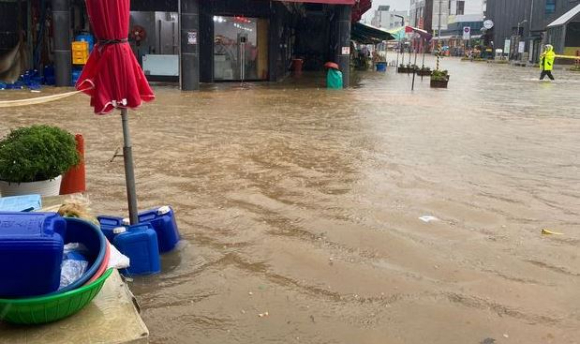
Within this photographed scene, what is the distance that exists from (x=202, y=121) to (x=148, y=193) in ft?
20.8

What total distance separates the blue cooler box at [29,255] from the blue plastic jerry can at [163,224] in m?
2.61

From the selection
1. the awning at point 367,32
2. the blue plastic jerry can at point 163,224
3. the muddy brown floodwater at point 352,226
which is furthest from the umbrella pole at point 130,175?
the awning at point 367,32

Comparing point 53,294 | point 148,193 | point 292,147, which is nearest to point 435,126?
point 292,147

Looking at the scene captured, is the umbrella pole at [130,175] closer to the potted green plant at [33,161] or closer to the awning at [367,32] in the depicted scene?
the potted green plant at [33,161]

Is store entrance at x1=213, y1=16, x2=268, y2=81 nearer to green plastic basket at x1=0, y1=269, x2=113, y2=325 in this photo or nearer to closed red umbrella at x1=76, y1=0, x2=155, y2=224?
closed red umbrella at x1=76, y1=0, x2=155, y2=224

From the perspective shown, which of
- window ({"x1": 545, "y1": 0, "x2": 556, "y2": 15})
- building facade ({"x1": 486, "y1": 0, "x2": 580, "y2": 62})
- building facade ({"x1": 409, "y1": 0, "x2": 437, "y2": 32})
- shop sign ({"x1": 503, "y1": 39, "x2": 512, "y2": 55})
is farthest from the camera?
building facade ({"x1": 409, "y1": 0, "x2": 437, "y2": 32})

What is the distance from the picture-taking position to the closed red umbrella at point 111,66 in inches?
173

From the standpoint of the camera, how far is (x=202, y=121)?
45.0 feet

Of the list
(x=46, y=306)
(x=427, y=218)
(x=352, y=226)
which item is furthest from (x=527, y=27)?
(x=46, y=306)

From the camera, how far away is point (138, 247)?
16.1 ft

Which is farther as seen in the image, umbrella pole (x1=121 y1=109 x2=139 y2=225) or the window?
the window

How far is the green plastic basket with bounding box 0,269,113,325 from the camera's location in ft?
8.87

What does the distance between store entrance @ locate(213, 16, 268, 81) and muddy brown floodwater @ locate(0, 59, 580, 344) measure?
10586mm

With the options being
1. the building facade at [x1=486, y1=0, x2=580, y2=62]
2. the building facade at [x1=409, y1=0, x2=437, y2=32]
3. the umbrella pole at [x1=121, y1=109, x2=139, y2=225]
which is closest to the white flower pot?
the umbrella pole at [x1=121, y1=109, x2=139, y2=225]
